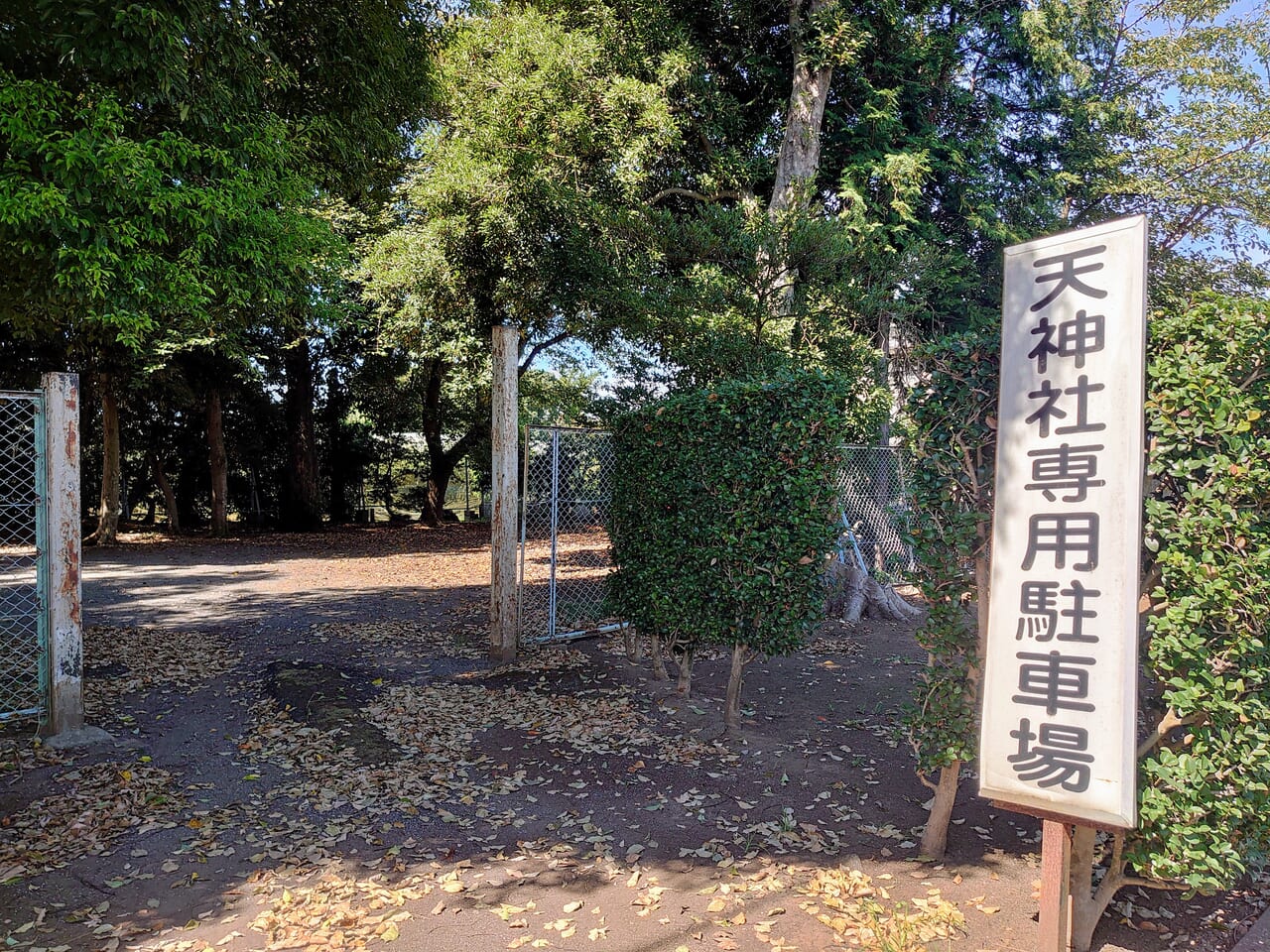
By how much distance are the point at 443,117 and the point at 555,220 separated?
143 inches

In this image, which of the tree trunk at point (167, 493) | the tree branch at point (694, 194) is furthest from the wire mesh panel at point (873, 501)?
the tree trunk at point (167, 493)

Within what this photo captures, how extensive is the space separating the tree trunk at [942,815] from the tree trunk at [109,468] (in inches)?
667

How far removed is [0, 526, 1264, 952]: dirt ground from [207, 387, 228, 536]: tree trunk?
12.1 meters

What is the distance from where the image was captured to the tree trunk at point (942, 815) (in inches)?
132

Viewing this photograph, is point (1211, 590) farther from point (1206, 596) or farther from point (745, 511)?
point (745, 511)

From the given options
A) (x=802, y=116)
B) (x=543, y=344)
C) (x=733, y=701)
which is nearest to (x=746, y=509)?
(x=733, y=701)

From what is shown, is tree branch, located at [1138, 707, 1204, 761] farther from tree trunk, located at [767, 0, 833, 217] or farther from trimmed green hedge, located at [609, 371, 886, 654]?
tree trunk, located at [767, 0, 833, 217]

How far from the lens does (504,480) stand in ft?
20.6

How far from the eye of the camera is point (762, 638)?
4.58 m

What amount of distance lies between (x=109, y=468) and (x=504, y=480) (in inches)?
526

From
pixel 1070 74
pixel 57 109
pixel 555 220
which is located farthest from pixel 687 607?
pixel 1070 74

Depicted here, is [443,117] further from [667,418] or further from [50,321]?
[667,418]

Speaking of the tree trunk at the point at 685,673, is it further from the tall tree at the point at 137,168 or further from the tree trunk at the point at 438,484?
the tree trunk at the point at 438,484

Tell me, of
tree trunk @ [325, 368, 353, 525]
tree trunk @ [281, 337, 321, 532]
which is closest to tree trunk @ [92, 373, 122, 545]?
tree trunk @ [281, 337, 321, 532]
